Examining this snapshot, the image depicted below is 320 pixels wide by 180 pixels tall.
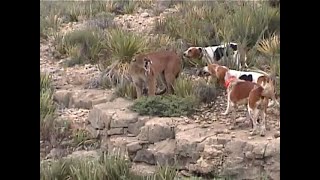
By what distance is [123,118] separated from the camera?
2.86m

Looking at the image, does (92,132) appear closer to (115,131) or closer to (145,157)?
(115,131)

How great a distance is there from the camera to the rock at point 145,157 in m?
2.80

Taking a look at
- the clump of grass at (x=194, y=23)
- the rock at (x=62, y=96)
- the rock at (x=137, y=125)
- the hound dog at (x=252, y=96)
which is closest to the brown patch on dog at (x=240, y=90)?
the hound dog at (x=252, y=96)

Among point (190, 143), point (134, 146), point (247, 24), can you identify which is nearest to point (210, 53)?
point (247, 24)

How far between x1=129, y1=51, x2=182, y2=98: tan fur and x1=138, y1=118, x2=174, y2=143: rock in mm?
135

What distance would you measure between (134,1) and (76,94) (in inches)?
19.6

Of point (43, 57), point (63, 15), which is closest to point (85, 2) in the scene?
point (63, 15)

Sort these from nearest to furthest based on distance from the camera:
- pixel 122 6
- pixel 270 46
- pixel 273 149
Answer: pixel 273 149 < pixel 270 46 < pixel 122 6

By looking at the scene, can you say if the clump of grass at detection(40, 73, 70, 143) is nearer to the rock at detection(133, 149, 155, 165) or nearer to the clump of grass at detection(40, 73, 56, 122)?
→ the clump of grass at detection(40, 73, 56, 122)

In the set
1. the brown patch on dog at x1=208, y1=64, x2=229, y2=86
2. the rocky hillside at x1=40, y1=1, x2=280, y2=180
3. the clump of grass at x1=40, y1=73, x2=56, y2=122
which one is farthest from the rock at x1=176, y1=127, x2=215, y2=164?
the clump of grass at x1=40, y1=73, x2=56, y2=122

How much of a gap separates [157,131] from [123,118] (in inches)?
6.4
